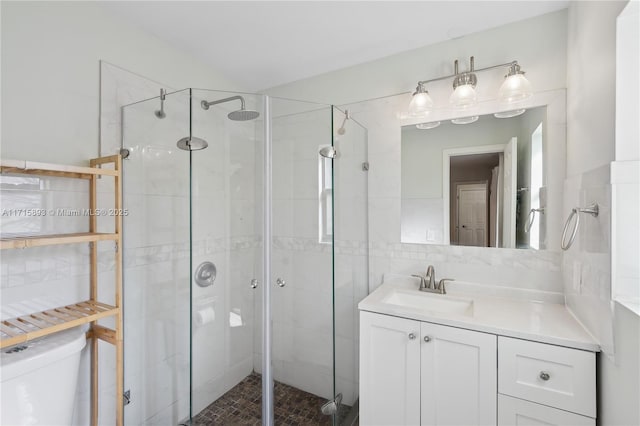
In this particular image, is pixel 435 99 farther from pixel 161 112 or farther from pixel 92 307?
pixel 92 307

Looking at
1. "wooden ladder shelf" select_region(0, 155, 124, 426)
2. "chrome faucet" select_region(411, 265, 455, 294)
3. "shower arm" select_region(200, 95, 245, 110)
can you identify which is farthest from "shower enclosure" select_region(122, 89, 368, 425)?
"chrome faucet" select_region(411, 265, 455, 294)

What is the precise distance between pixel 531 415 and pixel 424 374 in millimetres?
413

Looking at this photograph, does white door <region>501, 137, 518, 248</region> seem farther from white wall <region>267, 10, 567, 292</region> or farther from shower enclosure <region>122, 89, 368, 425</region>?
shower enclosure <region>122, 89, 368, 425</region>

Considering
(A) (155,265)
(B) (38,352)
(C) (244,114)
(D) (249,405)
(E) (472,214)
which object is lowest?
(D) (249,405)

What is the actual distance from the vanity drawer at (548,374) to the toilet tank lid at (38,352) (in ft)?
5.94

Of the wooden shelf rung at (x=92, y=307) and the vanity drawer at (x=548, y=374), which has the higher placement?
the wooden shelf rung at (x=92, y=307)

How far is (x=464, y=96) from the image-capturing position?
164 centimetres

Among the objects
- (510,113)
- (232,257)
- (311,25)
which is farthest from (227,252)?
(510,113)

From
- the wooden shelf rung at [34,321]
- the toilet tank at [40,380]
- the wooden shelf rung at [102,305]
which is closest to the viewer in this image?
the toilet tank at [40,380]

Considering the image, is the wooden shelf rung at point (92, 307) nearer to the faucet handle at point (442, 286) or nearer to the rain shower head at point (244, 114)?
the rain shower head at point (244, 114)

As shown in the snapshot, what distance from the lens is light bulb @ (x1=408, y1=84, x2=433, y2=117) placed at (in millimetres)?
1743

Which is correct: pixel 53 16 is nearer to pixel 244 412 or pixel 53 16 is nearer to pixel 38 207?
pixel 38 207

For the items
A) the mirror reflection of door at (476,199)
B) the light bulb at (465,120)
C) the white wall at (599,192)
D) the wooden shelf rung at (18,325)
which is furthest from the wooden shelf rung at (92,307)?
the light bulb at (465,120)

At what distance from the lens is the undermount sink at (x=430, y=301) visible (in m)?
1.61
